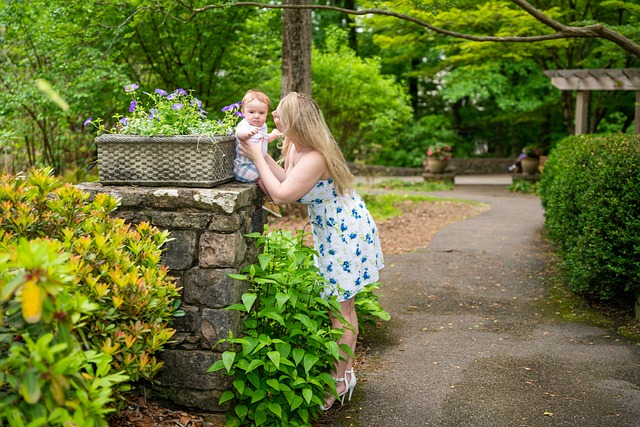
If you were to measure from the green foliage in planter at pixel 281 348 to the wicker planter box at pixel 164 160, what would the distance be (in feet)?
1.38

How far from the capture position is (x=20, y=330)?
6.06 ft

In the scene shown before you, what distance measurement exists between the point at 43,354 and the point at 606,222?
185 inches

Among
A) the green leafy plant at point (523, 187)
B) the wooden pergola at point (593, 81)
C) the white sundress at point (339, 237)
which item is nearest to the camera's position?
the white sundress at point (339, 237)

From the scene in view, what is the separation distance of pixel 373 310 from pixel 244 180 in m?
1.78

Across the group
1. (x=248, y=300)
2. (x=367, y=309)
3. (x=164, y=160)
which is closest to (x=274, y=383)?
(x=248, y=300)

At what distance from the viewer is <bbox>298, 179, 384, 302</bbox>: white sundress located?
11.4 ft

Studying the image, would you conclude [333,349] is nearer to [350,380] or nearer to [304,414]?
[304,414]

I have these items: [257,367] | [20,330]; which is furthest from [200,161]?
[20,330]

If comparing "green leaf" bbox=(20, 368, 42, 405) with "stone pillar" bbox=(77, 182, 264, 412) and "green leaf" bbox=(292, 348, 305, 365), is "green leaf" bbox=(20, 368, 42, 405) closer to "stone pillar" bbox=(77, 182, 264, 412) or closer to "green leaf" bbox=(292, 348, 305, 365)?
"stone pillar" bbox=(77, 182, 264, 412)

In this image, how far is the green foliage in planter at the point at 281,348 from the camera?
10.2ft

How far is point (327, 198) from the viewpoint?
11.5 feet

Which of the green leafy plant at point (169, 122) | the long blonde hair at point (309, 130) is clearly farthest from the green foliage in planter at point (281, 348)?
the green leafy plant at point (169, 122)

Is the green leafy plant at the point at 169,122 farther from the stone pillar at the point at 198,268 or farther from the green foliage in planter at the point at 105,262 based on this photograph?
the green foliage in planter at the point at 105,262

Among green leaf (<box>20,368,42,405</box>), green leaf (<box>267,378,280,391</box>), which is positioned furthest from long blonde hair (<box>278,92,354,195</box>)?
green leaf (<box>20,368,42,405</box>)
